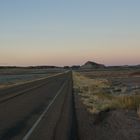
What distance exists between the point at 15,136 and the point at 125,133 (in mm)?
3512

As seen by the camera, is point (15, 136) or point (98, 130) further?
point (98, 130)

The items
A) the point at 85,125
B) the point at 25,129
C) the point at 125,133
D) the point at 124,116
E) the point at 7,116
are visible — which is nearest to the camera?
the point at 125,133

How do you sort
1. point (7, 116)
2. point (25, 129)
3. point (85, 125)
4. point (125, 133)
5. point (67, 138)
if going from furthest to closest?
point (7, 116) → point (85, 125) → point (25, 129) → point (125, 133) → point (67, 138)

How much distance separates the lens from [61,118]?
61.0ft

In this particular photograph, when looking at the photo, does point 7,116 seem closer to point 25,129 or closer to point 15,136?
point 25,129

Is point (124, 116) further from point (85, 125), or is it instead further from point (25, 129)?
point (25, 129)

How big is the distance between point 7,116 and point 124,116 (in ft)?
17.4

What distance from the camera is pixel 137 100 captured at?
2247 centimetres

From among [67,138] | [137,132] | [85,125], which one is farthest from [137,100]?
[67,138]

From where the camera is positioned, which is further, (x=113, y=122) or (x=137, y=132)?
(x=113, y=122)

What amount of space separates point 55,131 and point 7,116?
5.42 metres

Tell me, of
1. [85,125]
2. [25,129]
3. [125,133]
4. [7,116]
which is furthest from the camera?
[7,116]

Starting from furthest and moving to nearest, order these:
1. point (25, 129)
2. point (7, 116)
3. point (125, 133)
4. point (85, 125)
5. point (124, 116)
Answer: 1. point (7, 116)
2. point (124, 116)
3. point (85, 125)
4. point (25, 129)
5. point (125, 133)

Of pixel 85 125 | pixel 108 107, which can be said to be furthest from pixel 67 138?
pixel 108 107
